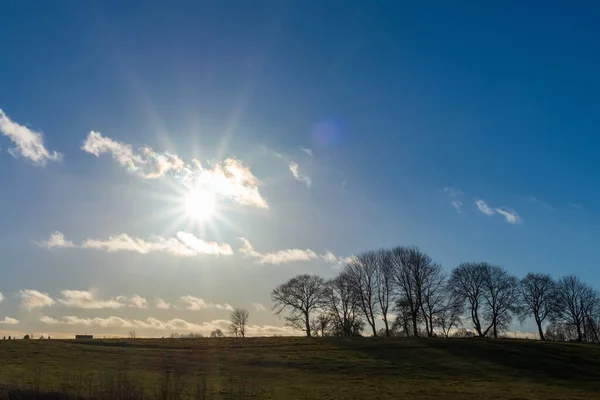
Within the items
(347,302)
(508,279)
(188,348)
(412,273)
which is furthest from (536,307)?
(188,348)

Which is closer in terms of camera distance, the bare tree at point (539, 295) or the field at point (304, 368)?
the field at point (304, 368)

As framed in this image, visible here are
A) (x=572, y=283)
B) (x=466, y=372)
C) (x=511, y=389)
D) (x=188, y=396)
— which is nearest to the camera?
(x=188, y=396)

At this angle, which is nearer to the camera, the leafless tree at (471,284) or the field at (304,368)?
the field at (304,368)

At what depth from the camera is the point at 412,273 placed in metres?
90.6

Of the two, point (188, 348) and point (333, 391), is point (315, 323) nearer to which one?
point (188, 348)

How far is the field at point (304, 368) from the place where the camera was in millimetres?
31828

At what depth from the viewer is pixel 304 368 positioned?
48.6 metres

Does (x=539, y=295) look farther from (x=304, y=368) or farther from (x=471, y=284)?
(x=304, y=368)

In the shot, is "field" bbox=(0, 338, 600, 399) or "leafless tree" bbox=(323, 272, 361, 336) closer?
"field" bbox=(0, 338, 600, 399)

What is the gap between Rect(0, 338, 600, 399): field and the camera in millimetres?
31828

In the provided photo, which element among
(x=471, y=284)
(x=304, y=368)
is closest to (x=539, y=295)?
(x=471, y=284)

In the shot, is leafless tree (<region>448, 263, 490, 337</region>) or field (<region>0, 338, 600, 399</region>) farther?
leafless tree (<region>448, 263, 490, 337</region>)

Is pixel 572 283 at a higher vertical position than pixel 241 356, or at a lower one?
higher

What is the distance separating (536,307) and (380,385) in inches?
2965
